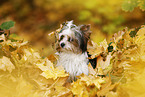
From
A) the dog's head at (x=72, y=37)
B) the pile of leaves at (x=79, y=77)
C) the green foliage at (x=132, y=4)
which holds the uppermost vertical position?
the green foliage at (x=132, y=4)

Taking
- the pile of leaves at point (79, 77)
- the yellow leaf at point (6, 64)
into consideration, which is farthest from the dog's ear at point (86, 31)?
the yellow leaf at point (6, 64)

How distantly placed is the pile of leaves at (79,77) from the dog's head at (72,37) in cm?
28

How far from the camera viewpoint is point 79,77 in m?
0.94

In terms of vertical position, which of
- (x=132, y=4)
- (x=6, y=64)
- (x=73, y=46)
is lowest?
(x=6, y=64)

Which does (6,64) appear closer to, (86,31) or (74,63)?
(74,63)

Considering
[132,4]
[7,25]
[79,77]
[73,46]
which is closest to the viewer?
[79,77]

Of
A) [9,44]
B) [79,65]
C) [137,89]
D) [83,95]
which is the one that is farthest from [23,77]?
[137,89]

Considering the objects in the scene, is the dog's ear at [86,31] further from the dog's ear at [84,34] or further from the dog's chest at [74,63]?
the dog's chest at [74,63]

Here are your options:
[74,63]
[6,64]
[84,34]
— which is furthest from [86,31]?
[6,64]

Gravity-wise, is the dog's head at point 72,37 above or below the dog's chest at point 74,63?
above

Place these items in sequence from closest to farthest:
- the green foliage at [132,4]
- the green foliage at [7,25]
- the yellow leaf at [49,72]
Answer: the yellow leaf at [49,72]
the green foliage at [132,4]
the green foliage at [7,25]

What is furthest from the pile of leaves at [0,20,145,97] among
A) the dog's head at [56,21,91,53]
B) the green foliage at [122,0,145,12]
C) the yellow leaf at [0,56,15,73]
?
the dog's head at [56,21,91,53]

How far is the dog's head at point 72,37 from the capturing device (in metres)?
1.36

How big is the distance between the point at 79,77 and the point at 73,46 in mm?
481
